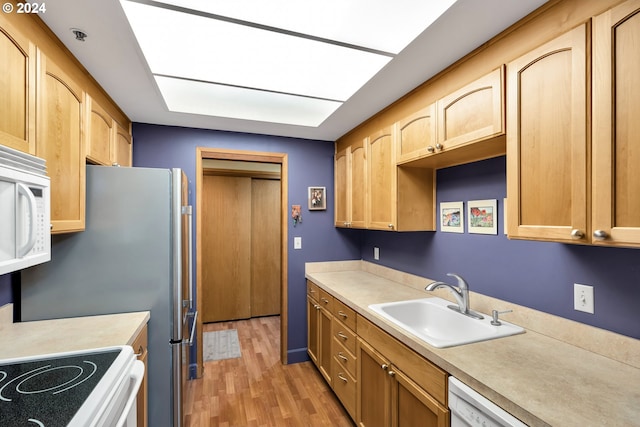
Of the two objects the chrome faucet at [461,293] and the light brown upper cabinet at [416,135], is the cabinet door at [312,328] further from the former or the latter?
the light brown upper cabinet at [416,135]

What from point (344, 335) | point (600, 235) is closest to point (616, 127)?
point (600, 235)

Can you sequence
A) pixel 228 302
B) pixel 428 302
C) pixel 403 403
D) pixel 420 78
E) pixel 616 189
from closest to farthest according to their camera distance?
pixel 616 189, pixel 403 403, pixel 420 78, pixel 428 302, pixel 228 302

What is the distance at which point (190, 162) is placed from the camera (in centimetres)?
271

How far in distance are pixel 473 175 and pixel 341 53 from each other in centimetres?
106

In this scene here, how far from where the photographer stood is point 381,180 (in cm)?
225

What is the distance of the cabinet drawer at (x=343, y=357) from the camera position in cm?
198

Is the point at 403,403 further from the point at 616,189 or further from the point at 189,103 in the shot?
the point at 189,103

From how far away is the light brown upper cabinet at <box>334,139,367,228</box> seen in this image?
2.55m

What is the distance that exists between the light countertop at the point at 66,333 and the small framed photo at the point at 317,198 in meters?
1.80

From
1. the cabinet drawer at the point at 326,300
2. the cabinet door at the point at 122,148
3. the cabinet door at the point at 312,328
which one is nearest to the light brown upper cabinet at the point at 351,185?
the cabinet drawer at the point at 326,300

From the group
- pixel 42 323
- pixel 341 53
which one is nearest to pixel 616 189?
pixel 341 53

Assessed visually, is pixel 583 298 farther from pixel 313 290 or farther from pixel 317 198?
pixel 317 198

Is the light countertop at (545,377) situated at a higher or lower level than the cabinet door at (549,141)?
lower

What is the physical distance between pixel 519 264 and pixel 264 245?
321cm
